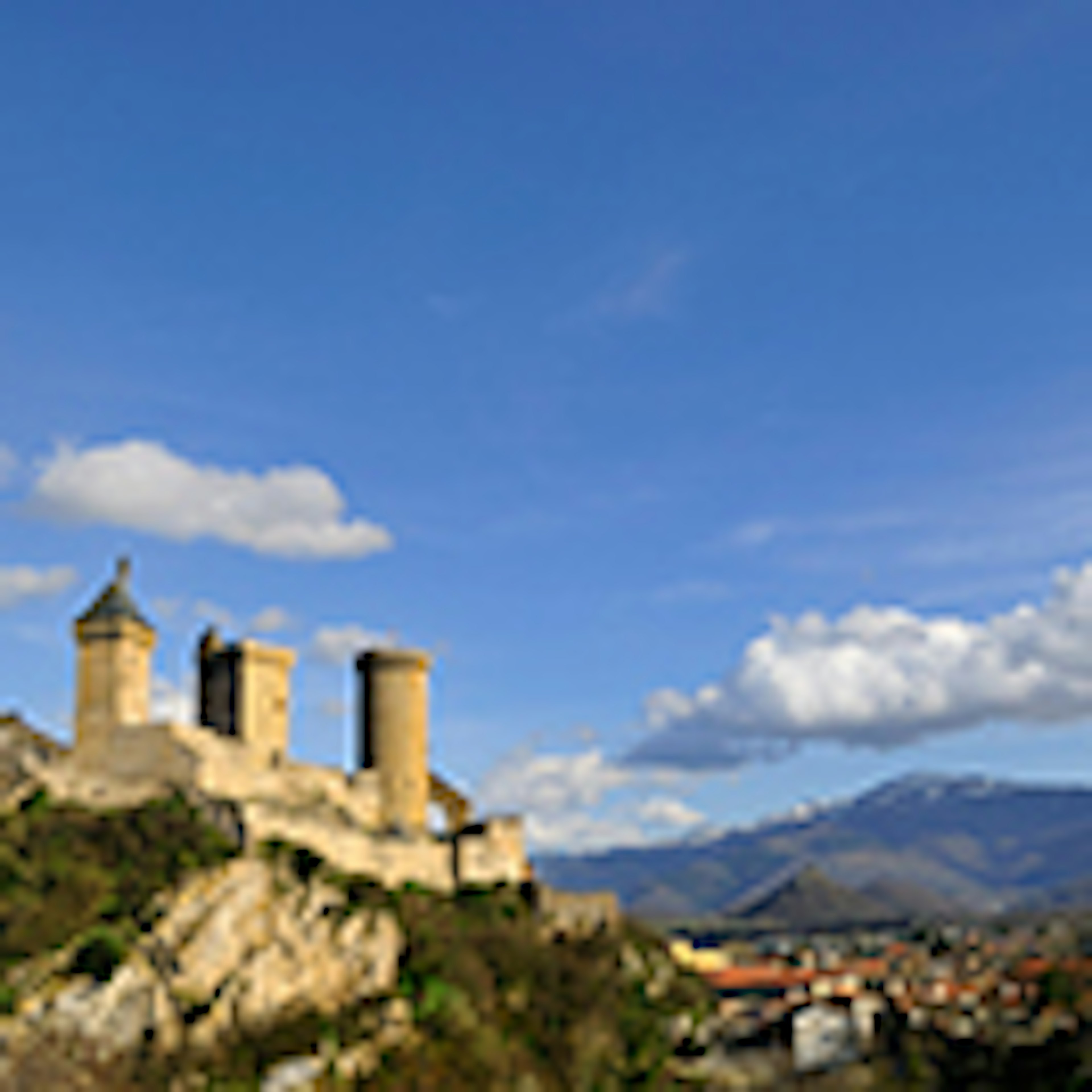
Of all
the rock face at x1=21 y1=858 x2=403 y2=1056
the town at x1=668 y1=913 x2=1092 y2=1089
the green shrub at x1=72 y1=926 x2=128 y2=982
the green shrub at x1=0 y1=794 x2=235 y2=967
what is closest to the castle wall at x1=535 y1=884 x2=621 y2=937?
the town at x1=668 y1=913 x2=1092 y2=1089

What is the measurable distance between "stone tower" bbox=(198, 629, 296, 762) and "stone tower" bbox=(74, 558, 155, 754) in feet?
15.6

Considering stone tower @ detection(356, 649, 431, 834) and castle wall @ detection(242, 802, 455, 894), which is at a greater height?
stone tower @ detection(356, 649, 431, 834)

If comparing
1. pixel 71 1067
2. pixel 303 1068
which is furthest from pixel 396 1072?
pixel 71 1067

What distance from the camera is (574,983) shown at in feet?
286

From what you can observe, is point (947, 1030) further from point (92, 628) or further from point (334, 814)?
point (92, 628)

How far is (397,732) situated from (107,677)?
59.4ft

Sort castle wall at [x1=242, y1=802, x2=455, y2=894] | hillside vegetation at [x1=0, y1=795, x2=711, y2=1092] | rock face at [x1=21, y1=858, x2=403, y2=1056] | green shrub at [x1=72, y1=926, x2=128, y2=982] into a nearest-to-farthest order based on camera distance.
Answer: rock face at [x1=21, y1=858, x2=403, y2=1056]
hillside vegetation at [x1=0, y1=795, x2=711, y2=1092]
green shrub at [x1=72, y1=926, x2=128, y2=982]
castle wall at [x1=242, y1=802, x2=455, y2=894]

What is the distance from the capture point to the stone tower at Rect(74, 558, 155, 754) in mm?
81188

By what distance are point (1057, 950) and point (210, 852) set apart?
4825 inches

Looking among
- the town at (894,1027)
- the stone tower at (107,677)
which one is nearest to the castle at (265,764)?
the stone tower at (107,677)

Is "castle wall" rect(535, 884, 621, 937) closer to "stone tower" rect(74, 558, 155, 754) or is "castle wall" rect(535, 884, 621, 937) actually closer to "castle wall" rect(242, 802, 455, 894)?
"castle wall" rect(242, 802, 455, 894)

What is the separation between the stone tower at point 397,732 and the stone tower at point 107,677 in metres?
14.8

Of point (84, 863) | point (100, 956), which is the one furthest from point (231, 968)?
point (84, 863)

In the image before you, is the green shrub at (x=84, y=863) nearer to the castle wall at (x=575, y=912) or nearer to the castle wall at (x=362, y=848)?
the castle wall at (x=362, y=848)
